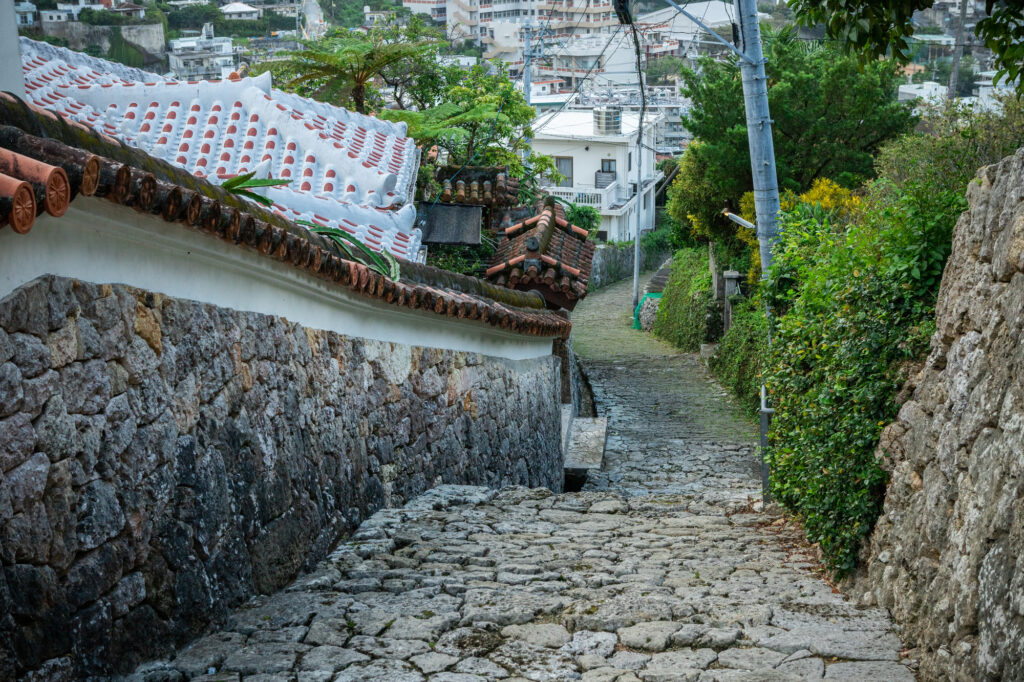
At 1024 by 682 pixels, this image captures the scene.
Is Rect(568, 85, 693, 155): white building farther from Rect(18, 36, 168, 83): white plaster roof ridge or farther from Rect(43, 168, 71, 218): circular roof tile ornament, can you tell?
Rect(43, 168, 71, 218): circular roof tile ornament

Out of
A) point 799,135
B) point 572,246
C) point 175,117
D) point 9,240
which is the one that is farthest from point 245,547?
point 799,135

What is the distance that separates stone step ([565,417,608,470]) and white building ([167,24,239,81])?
17807mm

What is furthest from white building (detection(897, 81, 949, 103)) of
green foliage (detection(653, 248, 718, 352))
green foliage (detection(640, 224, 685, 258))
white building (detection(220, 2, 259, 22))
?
white building (detection(220, 2, 259, 22))

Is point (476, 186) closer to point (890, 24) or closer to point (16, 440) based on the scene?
point (890, 24)

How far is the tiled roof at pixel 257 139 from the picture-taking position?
9.88 meters

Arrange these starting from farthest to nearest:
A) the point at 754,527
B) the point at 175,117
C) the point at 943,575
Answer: the point at 175,117, the point at 754,527, the point at 943,575

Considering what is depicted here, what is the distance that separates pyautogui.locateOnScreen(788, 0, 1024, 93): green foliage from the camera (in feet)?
16.2

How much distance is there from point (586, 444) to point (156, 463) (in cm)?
1121

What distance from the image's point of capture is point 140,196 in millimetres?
3484

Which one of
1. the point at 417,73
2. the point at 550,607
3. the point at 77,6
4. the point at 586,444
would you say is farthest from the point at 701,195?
the point at 550,607

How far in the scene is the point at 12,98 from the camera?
3.46m

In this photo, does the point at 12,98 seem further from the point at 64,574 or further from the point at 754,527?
the point at 754,527

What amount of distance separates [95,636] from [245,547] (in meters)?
1.18

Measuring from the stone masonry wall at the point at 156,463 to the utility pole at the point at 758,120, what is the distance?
18.8ft
